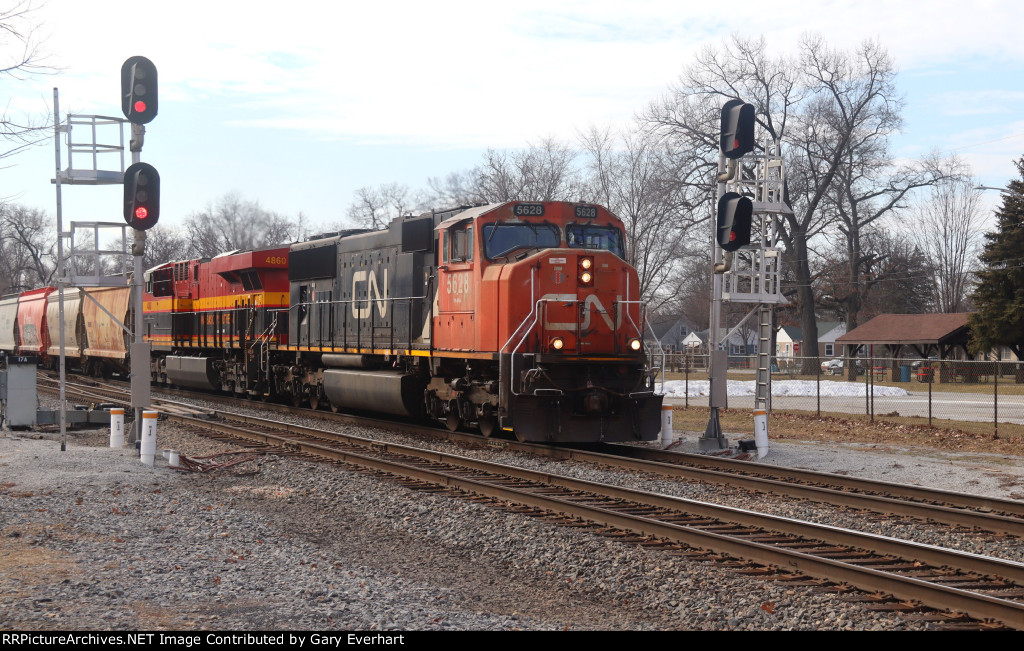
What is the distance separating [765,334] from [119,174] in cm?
1214

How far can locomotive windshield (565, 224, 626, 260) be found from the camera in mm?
15750

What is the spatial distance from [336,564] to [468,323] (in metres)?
7.92

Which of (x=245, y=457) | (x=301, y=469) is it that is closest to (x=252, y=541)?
(x=301, y=469)

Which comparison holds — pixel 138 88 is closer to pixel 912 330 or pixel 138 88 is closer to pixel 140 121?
pixel 140 121

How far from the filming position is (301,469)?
533 inches

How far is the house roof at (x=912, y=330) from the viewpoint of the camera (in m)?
58.8

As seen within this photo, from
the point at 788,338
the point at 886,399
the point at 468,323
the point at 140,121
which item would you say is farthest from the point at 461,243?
the point at 788,338

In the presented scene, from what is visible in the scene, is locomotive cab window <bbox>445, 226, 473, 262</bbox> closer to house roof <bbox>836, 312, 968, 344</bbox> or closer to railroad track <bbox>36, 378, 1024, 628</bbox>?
railroad track <bbox>36, 378, 1024, 628</bbox>

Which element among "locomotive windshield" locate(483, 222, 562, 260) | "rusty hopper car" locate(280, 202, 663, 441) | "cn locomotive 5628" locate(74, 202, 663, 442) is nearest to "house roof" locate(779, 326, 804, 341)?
"cn locomotive 5628" locate(74, 202, 663, 442)

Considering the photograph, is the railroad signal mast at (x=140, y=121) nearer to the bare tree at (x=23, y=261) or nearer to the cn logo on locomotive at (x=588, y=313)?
the cn logo on locomotive at (x=588, y=313)

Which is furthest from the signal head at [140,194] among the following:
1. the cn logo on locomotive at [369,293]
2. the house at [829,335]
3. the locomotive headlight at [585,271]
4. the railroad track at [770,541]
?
the house at [829,335]

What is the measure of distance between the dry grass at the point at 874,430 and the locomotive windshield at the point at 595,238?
5.28m

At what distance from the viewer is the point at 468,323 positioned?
51.9ft
